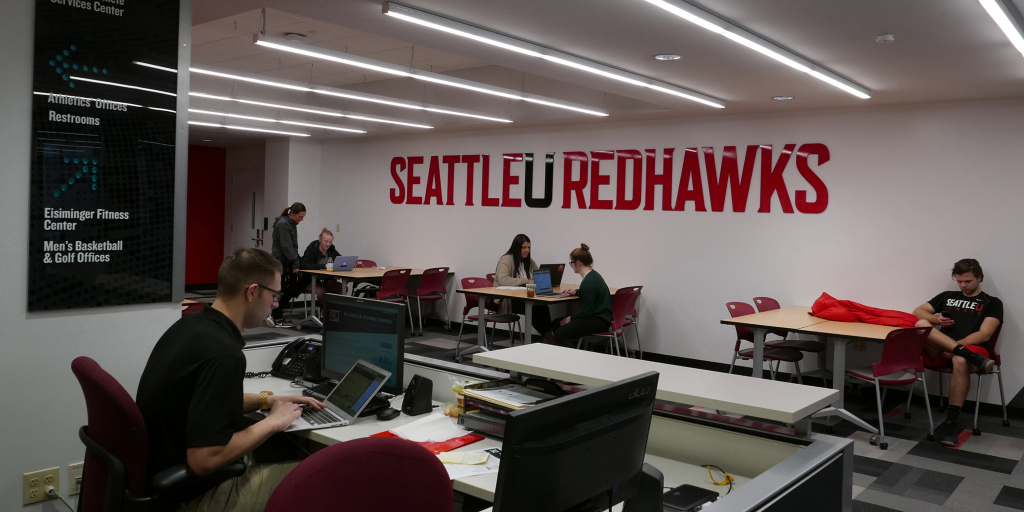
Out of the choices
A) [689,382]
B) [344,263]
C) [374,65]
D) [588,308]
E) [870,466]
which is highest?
[374,65]

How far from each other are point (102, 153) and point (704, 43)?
11.3ft

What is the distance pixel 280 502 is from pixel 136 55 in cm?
239

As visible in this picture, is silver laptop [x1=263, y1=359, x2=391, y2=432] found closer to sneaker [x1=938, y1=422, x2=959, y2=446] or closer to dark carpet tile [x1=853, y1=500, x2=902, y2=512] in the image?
dark carpet tile [x1=853, y1=500, x2=902, y2=512]

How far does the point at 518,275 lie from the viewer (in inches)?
321

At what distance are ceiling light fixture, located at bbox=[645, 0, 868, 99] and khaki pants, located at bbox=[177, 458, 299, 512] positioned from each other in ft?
8.95

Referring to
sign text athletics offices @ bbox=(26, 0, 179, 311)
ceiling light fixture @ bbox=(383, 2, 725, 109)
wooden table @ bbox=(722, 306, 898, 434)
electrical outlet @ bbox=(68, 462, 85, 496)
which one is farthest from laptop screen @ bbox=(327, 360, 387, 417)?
wooden table @ bbox=(722, 306, 898, 434)

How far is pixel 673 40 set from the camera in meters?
4.38

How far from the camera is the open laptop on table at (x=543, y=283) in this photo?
718 centimetres

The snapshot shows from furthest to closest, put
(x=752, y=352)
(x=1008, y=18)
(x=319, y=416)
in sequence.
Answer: (x=752, y=352), (x=1008, y=18), (x=319, y=416)

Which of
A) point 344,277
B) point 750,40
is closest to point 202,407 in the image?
point 750,40

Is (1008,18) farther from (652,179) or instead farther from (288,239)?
(288,239)

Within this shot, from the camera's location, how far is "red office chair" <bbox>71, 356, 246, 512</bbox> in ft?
6.50

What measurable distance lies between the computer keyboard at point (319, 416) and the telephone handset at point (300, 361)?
0.51 meters

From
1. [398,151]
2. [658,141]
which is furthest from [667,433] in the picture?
[398,151]
